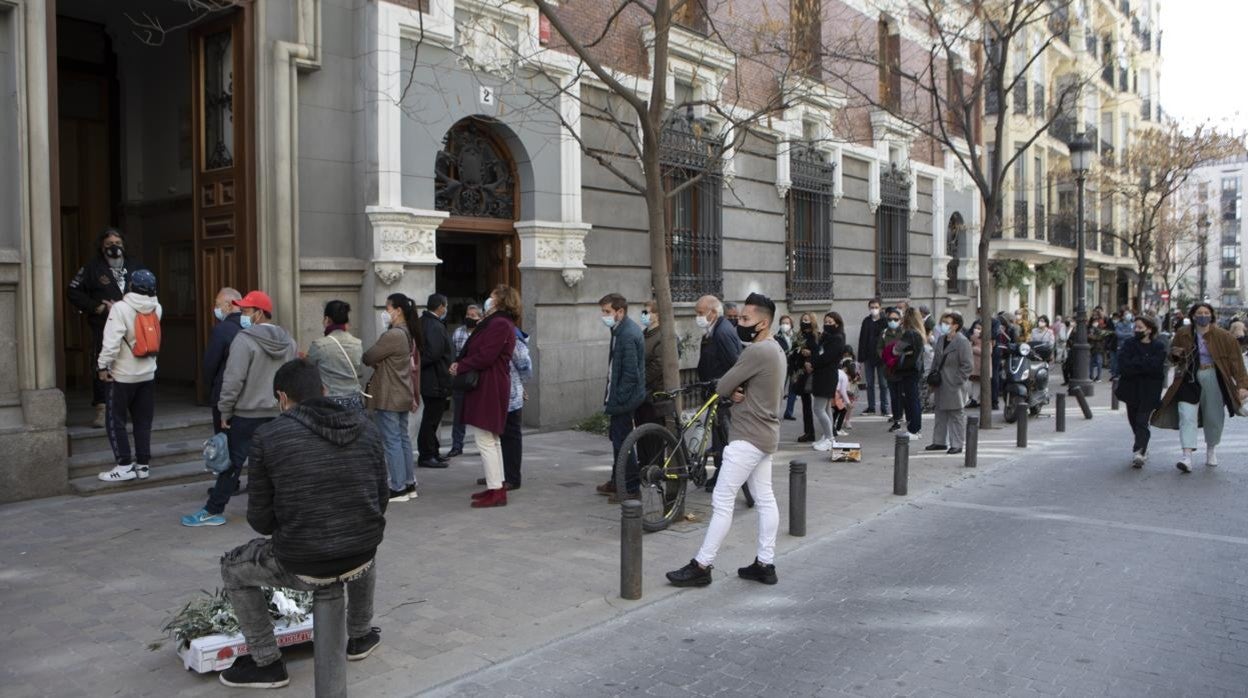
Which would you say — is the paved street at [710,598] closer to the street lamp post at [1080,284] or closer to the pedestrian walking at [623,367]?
the pedestrian walking at [623,367]

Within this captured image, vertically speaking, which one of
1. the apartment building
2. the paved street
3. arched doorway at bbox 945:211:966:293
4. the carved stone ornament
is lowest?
the paved street

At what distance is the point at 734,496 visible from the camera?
6367 mm

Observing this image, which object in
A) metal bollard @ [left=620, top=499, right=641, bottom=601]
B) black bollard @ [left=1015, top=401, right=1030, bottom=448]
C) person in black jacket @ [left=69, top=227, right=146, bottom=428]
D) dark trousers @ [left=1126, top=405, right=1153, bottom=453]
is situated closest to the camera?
metal bollard @ [left=620, top=499, right=641, bottom=601]

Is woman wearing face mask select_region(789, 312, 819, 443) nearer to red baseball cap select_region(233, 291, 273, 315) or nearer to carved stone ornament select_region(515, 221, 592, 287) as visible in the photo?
carved stone ornament select_region(515, 221, 592, 287)

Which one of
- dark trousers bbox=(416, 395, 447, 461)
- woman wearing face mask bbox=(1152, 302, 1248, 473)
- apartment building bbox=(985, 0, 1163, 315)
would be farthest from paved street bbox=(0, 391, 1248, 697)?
apartment building bbox=(985, 0, 1163, 315)

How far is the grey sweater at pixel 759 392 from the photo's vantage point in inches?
251

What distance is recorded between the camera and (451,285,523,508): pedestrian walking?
8617mm

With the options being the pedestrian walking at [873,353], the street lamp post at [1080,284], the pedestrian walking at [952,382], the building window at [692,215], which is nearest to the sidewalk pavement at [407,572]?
the pedestrian walking at [952,382]

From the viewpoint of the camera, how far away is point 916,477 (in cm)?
1060

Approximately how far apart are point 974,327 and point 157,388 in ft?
39.2

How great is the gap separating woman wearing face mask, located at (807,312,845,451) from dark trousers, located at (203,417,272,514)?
705cm

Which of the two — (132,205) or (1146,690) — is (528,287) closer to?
(132,205)

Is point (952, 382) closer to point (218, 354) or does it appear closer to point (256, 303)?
point (256, 303)

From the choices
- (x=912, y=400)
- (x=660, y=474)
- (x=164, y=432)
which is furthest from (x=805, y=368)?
(x=164, y=432)
